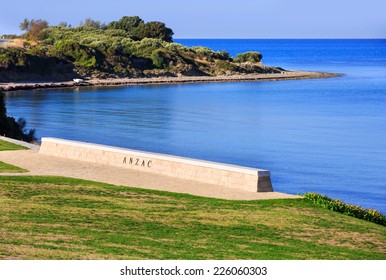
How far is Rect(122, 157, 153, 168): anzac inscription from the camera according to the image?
76.3 ft

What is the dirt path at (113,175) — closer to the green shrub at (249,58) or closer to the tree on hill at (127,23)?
the green shrub at (249,58)

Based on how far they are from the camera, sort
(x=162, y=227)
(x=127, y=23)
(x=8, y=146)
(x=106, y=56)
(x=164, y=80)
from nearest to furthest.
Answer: (x=162, y=227) < (x=8, y=146) < (x=164, y=80) < (x=106, y=56) < (x=127, y=23)

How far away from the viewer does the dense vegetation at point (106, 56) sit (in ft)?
312

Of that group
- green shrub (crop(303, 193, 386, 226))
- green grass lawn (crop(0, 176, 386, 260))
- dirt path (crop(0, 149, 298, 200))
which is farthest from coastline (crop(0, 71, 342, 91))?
green shrub (crop(303, 193, 386, 226))

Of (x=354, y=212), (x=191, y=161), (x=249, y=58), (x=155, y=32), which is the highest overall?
(x=155, y=32)

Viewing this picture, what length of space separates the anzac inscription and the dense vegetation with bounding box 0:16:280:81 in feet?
231

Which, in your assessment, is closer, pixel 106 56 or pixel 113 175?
pixel 113 175

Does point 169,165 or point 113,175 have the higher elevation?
point 169,165

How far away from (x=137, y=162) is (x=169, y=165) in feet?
4.31

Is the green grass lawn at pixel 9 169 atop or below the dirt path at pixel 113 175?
below

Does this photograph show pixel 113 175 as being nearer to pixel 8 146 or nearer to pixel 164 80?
pixel 8 146

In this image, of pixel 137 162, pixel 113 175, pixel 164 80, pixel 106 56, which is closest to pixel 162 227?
pixel 113 175

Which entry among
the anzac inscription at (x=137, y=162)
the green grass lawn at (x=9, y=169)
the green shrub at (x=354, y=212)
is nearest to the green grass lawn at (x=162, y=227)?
the green shrub at (x=354, y=212)

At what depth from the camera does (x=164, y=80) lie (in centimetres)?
10112
